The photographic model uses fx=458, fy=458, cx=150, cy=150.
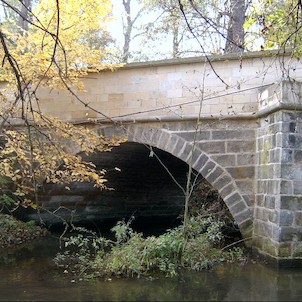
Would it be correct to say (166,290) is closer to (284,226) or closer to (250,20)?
(284,226)

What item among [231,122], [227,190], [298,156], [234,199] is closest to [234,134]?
[231,122]

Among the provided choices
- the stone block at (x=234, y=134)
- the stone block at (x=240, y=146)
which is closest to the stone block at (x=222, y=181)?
the stone block at (x=240, y=146)

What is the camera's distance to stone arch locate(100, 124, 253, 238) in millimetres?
6711

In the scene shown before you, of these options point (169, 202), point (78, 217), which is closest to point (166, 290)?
point (78, 217)

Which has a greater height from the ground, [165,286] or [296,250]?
[296,250]

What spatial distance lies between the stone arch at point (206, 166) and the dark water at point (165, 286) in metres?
0.83

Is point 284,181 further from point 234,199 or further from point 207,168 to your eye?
point 207,168

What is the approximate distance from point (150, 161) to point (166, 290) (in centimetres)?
563

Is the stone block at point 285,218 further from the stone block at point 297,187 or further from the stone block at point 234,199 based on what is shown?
the stone block at point 234,199

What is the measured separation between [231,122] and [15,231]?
4.44 meters

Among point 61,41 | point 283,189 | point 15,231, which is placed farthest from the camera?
point 15,231

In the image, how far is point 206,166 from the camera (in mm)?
6969

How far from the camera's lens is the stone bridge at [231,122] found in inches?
235

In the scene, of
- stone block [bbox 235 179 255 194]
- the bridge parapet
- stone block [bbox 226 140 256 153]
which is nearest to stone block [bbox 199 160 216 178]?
stone block [bbox 226 140 256 153]
